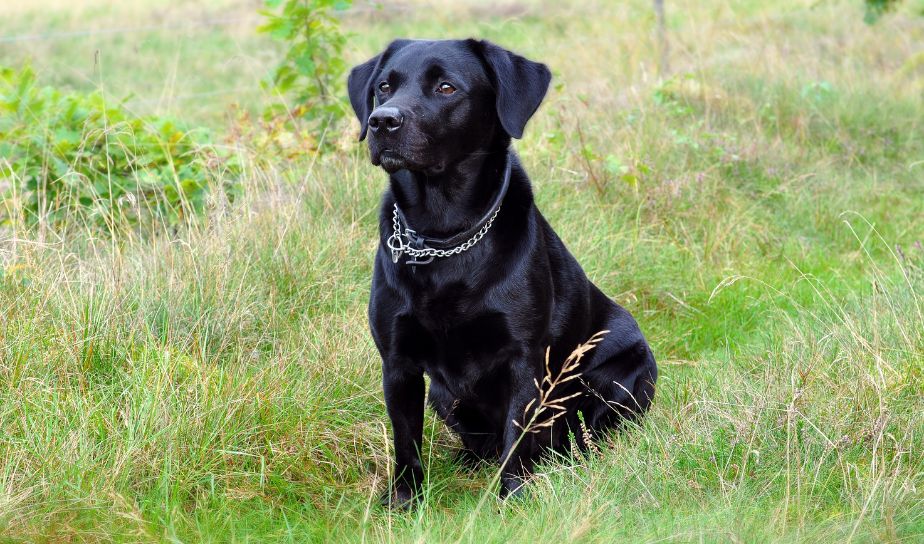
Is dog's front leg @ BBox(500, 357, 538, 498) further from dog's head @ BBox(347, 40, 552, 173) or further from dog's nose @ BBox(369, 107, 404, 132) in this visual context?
dog's nose @ BBox(369, 107, 404, 132)

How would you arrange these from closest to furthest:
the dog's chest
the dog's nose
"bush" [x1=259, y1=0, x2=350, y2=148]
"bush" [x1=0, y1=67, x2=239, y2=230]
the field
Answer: the field
the dog's nose
the dog's chest
"bush" [x1=0, y1=67, x2=239, y2=230]
"bush" [x1=259, y1=0, x2=350, y2=148]

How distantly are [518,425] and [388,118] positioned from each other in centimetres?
97

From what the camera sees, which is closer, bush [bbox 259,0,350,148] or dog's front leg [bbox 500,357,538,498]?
dog's front leg [bbox 500,357,538,498]

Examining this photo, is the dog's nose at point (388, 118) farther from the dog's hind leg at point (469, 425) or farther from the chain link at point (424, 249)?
the dog's hind leg at point (469, 425)

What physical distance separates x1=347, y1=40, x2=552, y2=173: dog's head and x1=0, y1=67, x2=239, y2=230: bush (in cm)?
169

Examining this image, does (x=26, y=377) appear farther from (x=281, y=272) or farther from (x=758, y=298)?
(x=758, y=298)

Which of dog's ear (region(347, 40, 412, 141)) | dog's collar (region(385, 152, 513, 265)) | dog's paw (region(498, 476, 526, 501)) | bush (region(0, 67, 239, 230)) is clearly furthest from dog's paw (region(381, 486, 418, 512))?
bush (region(0, 67, 239, 230))

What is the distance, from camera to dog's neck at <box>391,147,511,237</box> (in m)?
3.01

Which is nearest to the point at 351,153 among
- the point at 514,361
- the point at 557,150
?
the point at 557,150

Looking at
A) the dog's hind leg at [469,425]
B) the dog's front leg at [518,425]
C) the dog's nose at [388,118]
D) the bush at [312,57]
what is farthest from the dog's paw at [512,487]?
the bush at [312,57]

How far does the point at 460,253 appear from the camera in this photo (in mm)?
2939

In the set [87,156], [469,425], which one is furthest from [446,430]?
Result: [87,156]

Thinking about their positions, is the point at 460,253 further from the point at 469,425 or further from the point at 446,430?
the point at 446,430

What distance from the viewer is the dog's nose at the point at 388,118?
2.74m
